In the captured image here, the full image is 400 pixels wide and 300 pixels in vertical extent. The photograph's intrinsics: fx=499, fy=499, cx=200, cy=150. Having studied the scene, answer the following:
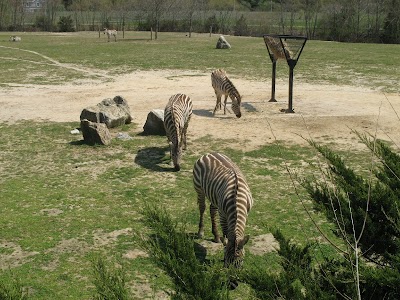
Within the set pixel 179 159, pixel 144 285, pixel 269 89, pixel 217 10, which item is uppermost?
pixel 217 10

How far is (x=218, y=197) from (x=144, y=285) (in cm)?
126

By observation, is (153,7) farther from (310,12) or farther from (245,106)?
(245,106)

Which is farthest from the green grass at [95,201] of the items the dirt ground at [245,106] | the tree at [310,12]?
the tree at [310,12]

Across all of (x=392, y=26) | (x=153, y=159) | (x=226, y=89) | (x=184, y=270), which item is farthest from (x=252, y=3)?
(x=184, y=270)

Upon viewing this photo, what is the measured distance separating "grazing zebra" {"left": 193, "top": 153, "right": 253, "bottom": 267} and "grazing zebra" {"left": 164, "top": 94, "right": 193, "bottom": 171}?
8.25 ft

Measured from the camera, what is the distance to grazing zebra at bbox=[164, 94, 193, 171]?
8.88 m

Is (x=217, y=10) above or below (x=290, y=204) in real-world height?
above

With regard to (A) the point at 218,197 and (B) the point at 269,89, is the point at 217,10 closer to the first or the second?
(B) the point at 269,89

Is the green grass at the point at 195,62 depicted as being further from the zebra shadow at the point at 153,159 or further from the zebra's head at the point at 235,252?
the zebra's head at the point at 235,252

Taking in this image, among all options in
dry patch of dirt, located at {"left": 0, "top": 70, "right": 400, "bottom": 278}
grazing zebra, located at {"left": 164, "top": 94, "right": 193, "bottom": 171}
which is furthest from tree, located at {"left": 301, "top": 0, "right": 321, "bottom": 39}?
grazing zebra, located at {"left": 164, "top": 94, "right": 193, "bottom": 171}

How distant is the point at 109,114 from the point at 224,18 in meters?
41.7

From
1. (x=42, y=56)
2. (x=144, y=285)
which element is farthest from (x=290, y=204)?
(x=42, y=56)

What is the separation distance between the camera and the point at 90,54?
1040 inches

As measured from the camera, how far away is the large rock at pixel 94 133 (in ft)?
33.6
